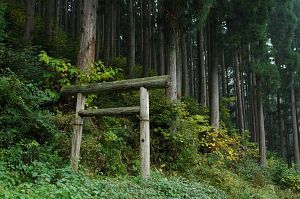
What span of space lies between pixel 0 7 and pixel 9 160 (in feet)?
22.4

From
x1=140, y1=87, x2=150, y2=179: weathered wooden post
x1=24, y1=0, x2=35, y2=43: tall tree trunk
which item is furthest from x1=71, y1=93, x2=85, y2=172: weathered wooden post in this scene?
x1=24, y1=0, x2=35, y2=43: tall tree trunk

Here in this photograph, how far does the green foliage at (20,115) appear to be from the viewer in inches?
263

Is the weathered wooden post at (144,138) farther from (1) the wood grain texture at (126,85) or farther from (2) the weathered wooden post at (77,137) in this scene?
(2) the weathered wooden post at (77,137)

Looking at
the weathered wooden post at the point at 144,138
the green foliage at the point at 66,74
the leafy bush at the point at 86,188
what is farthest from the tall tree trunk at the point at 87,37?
the leafy bush at the point at 86,188

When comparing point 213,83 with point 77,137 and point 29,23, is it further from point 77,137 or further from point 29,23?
point 77,137

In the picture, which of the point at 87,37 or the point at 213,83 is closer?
the point at 87,37

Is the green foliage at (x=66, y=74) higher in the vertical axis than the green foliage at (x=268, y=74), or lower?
lower

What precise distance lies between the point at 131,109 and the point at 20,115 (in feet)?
7.59

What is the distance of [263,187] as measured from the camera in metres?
11.6

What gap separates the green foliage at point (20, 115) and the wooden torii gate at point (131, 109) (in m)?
0.66

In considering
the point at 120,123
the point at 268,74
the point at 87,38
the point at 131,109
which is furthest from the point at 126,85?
the point at 268,74

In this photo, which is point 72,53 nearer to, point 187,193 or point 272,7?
point 272,7

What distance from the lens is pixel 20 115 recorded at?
6840mm

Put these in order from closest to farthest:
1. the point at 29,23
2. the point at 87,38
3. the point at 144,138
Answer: the point at 144,138
the point at 87,38
the point at 29,23
